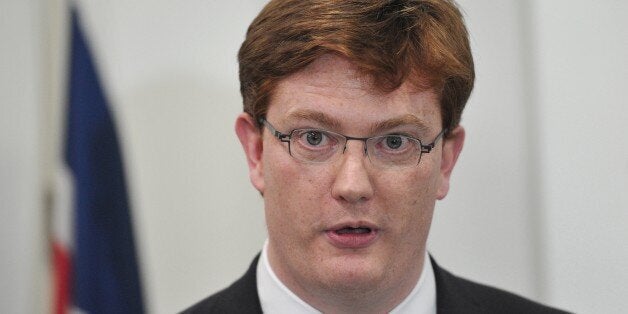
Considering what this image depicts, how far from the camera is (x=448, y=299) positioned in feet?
7.09

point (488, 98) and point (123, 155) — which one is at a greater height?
point (488, 98)

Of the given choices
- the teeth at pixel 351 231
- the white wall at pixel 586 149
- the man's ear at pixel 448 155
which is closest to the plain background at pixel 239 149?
the white wall at pixel 586 149

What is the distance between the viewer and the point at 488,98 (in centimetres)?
316

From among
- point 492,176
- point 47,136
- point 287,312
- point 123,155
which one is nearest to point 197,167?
point 123,155

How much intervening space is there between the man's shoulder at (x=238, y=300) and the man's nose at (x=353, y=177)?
0.45 meters

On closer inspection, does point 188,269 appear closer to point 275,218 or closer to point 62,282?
point 62,282

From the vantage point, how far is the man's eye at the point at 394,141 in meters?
1.90

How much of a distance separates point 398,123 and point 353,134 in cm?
11

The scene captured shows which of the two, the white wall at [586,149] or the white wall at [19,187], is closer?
the white wall at [586,149]

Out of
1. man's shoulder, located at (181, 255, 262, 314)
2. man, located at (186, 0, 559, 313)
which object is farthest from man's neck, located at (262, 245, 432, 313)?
man's shoulder, located at (181, 255, 262, 314)

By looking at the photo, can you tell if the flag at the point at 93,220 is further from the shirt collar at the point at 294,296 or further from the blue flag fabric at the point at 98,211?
the shirt collar at the point at 294,296

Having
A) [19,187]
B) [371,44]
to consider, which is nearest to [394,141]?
[371,44]

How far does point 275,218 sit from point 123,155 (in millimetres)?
1354

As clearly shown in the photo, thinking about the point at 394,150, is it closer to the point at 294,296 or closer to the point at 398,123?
the point at 398,123
